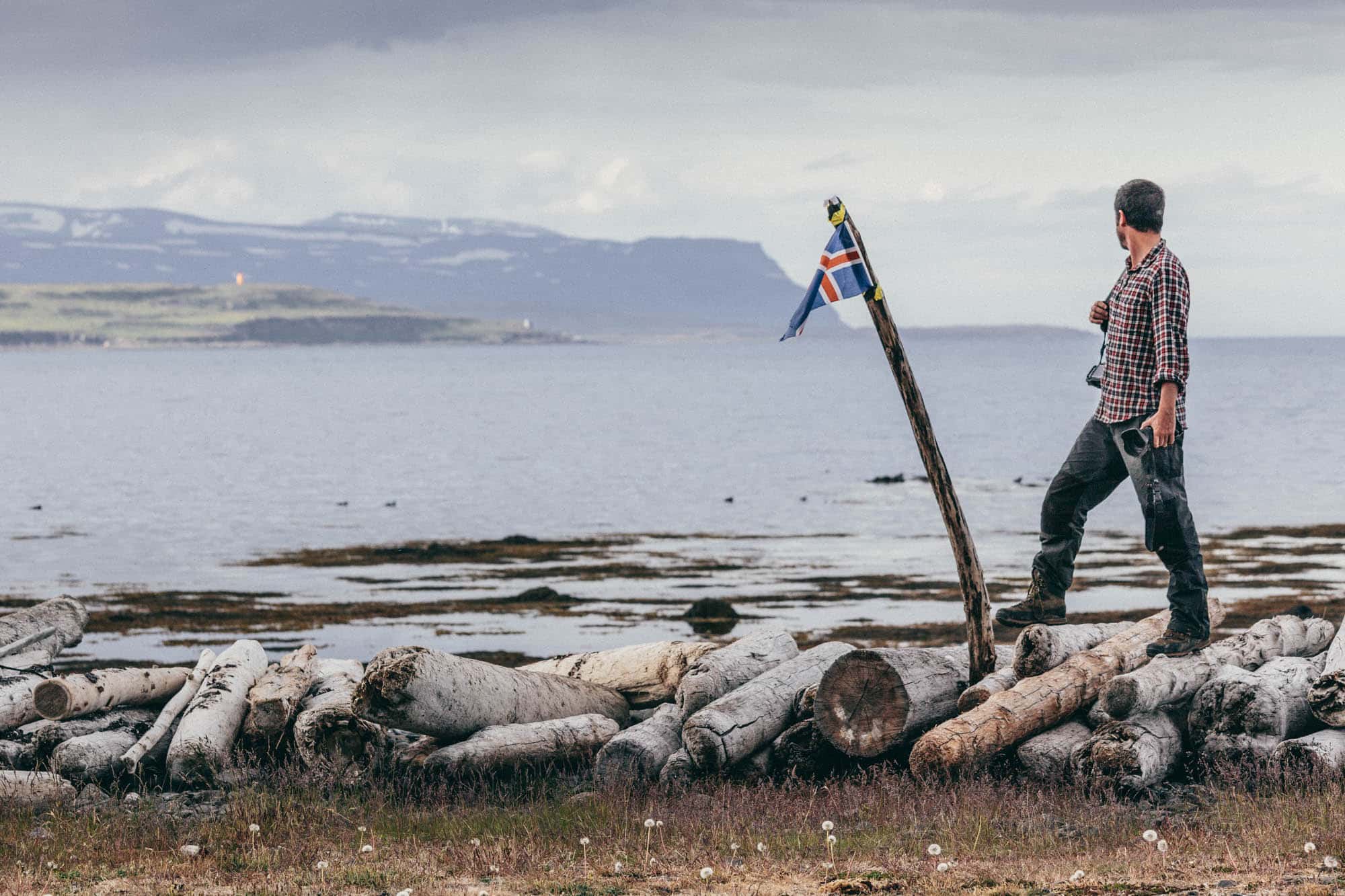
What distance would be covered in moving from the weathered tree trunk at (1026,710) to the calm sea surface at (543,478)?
11.9 m

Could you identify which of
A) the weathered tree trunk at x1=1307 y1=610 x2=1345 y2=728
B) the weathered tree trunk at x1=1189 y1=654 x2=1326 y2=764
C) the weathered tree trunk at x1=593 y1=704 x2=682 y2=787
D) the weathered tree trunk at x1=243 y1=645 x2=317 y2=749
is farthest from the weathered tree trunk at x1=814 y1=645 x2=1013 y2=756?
the weathered tree trunk at x1=243 y1=645 x2=317 y2=749

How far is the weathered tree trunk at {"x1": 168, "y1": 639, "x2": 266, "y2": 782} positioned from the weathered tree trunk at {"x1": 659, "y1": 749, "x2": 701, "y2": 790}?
343 centimetres

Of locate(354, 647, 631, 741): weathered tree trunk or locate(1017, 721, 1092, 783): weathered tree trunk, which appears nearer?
locate(1017, 721, 1092, 783): weathered tree trunk

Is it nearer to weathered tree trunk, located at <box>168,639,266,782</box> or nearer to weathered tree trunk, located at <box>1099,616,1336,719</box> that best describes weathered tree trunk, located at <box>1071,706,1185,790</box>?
weathered tree trunk, located at <box>1099,616,1336,719</box>

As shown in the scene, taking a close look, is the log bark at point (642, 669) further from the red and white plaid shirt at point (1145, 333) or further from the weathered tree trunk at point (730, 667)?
the red and white plaid shirt at point (1145, 333)

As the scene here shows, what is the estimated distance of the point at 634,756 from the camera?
11.6 metres

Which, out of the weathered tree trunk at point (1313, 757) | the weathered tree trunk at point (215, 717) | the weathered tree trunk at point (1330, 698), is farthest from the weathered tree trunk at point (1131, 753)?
the weathered tree trunk at point (215, 717)

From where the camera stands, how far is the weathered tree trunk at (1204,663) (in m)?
10.8

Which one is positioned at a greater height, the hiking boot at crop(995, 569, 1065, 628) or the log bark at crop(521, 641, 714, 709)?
the hiking boot at crop(995, 569, 1065, 628)

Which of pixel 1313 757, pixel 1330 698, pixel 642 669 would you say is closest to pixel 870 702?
pixel 642 669

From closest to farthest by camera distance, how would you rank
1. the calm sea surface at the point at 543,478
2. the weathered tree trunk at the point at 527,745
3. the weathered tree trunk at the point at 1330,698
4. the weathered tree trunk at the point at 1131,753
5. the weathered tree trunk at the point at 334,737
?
the weathered tree trunk at the point at 1131,753 → the weathered tree trunk at the point at 1330,698 → the weathered tree trunk at the point at 527,745 → the weathered tree trunk at the point at 334,737 → the calm sea surface at the point at 543,478

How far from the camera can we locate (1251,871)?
28.0ft

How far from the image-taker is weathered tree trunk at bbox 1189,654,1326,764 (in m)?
10.9

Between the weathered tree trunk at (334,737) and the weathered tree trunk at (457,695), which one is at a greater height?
the weathered tree trunk at (457,695)
